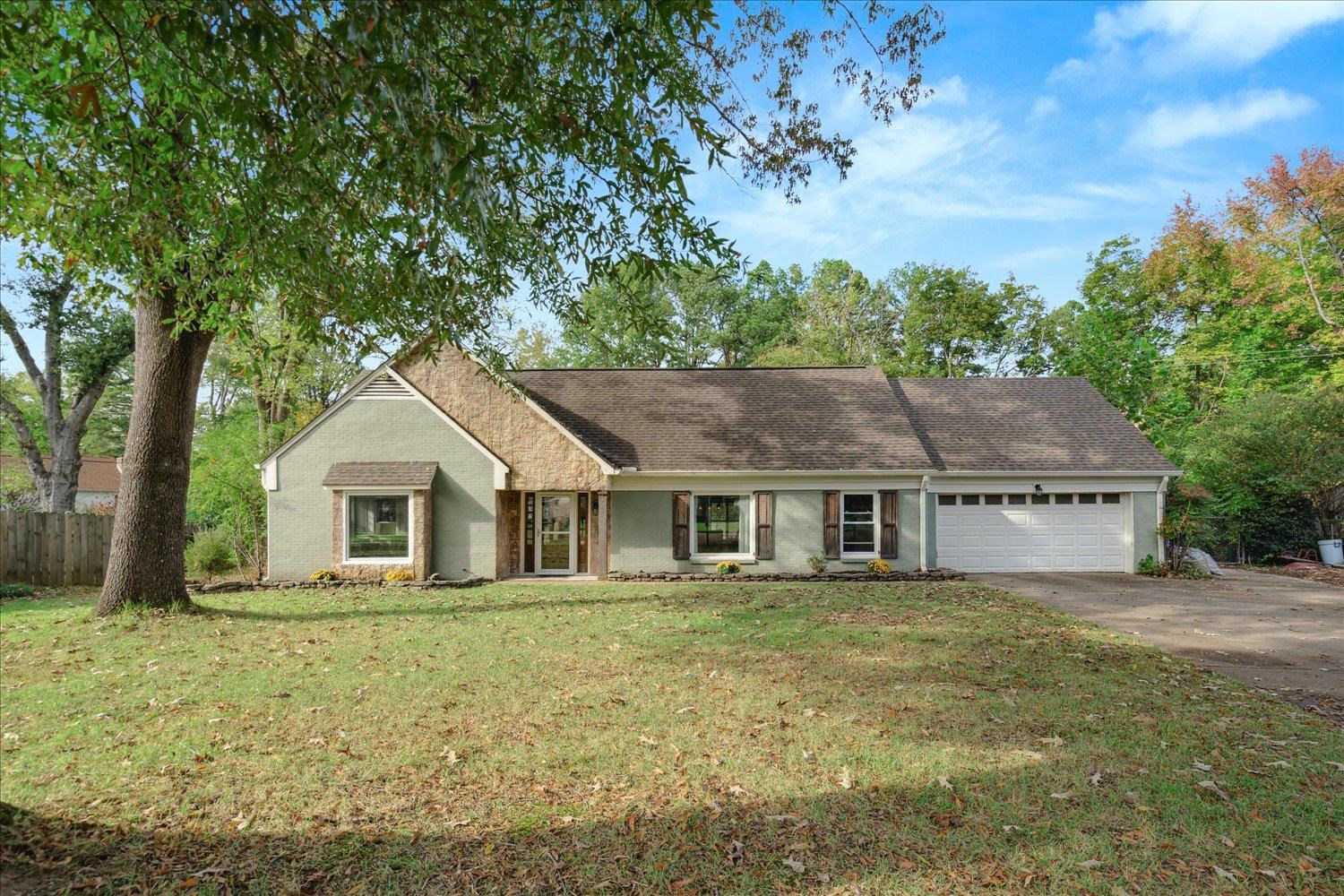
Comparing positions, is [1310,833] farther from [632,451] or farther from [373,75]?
[632,451]

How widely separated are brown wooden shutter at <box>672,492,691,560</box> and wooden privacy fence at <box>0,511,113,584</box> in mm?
13500

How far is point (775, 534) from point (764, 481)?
1300 millimetres

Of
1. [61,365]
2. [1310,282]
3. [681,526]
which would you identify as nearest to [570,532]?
[681,526]

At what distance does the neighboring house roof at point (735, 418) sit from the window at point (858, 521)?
87cm

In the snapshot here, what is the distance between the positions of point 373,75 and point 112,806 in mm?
4498

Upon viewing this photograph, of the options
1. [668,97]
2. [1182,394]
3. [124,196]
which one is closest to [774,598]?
[668,97]

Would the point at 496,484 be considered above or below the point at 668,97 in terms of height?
below

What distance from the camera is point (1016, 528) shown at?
1725 centimetres

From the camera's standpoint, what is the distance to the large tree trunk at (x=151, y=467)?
10.1 m

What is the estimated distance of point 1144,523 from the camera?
17.0 m

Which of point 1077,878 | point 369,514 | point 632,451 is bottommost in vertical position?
Answer: point 1077,878

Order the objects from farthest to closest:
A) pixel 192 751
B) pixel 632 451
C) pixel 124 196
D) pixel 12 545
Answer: pixel 632 451 → pixel 12 545 → pixel 124 196 → pixel 192 751

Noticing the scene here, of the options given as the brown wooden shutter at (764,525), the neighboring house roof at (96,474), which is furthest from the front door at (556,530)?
the neighboring house roof at (96,474)

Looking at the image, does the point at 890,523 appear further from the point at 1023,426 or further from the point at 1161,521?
the point at 1161,521
